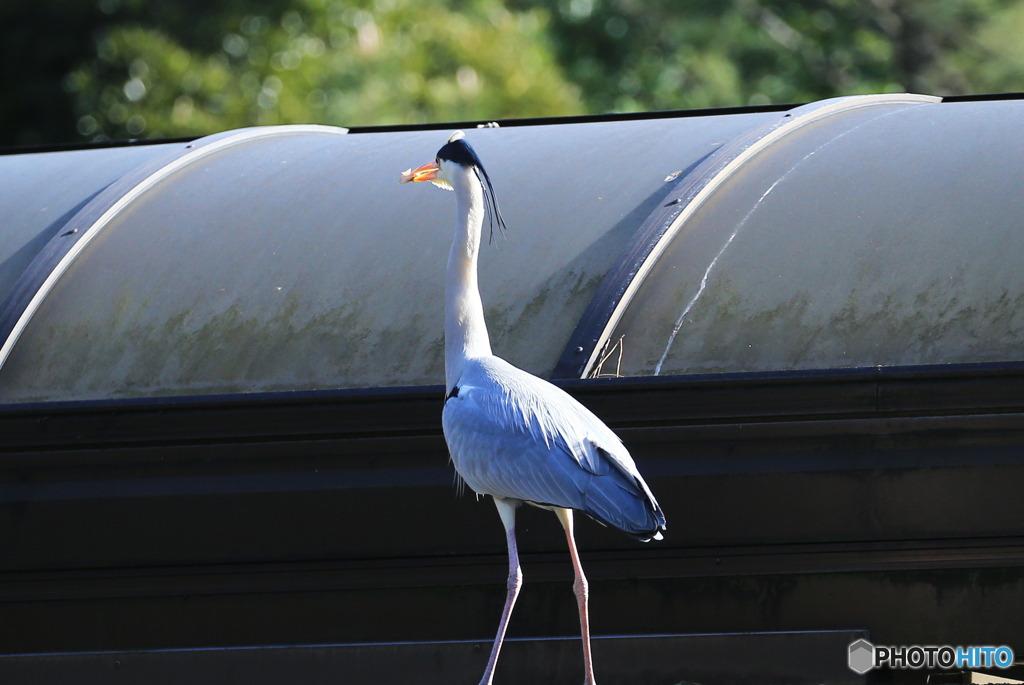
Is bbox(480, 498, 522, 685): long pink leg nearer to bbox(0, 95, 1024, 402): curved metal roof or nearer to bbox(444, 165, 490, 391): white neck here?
bbox(444, 165, 490, 391): white neck

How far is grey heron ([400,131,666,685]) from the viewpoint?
396 cm

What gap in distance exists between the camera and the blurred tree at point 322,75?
51.5 feet

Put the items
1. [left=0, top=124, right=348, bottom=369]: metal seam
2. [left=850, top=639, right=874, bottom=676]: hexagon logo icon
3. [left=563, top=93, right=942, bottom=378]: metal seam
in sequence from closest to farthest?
[left=850, top=639, right=874, bottom=676]: hexagon logo icon, [left=563, top=93, right=942, bottom=378]: metal seam, [left=0, top=124, right=348, bottom=369]: metal seam

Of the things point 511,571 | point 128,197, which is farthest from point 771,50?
point 511,571

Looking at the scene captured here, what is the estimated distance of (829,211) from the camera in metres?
5.07

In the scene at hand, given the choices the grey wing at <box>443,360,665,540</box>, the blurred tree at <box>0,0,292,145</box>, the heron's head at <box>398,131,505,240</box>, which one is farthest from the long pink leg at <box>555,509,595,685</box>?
the blurred tree at <box>0,0,292,145</box>

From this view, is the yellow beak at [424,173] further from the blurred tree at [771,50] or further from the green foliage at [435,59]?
the blurred tree at [771,50]

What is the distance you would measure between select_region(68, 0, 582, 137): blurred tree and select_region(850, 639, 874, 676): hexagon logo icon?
12117 millimetres

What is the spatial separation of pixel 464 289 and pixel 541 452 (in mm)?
740

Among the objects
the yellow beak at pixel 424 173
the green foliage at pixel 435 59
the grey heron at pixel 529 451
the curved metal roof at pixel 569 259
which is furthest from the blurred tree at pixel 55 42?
the grey heron at pixel 529 451

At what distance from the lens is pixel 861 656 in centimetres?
436

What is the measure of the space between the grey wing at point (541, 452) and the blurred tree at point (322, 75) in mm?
11764

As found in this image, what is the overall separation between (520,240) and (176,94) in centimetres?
1149

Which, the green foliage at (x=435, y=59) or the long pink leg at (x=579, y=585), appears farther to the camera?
the green foliage at (x=435, y=59)
